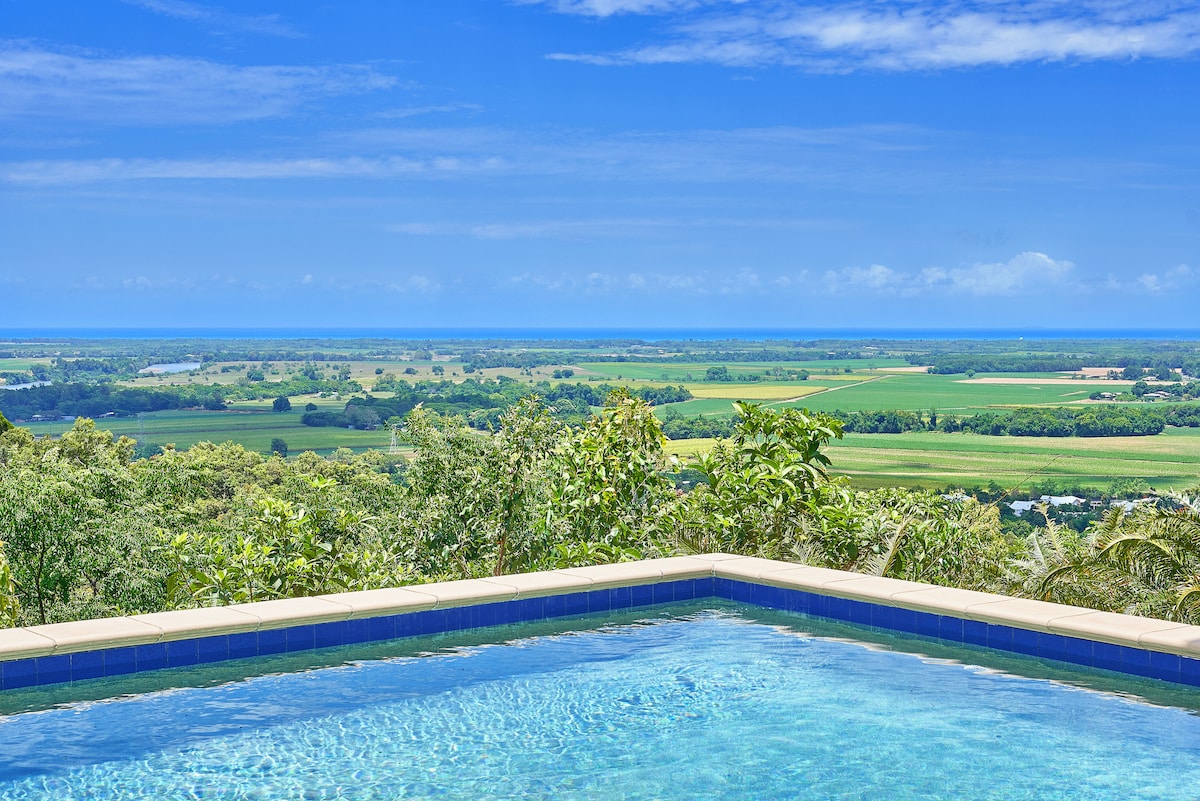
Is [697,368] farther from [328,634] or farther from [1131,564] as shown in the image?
[328,634]

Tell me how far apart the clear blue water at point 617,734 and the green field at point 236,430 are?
31.0 m

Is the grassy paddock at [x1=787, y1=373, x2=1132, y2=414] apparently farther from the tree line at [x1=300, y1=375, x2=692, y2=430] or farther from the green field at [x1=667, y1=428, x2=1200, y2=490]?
the tree line at [x1=300, y1=375, x2=692, y2=430]

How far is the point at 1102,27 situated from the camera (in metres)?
35.8

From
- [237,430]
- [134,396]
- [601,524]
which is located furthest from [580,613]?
[134,396]

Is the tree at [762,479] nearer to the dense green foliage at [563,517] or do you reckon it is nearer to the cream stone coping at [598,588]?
the dense green foliage at [563,517]

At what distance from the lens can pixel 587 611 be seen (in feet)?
21.3

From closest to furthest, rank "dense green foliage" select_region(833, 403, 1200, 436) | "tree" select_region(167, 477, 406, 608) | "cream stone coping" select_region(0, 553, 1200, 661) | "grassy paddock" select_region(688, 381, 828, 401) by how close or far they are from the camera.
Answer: "cream stone coping" select_region(0, 553, 1200, 661)
"tree" select_region(167, 477, 406, 608)
"dense green foliage" select_region(833, 403, 1200, 436)
"grassy paddock" select_region(688, 381, 828, 401)

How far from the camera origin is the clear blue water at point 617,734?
420 cm

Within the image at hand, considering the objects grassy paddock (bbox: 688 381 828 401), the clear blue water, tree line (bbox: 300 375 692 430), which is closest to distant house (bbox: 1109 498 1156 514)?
the clear blue water

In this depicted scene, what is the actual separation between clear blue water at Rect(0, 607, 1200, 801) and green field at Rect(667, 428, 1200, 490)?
49.7ft

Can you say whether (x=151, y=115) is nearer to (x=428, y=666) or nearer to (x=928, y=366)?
(x=928, y=366)

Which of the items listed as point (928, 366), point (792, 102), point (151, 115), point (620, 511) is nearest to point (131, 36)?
point (151, 115)

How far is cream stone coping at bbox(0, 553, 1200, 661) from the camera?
5.11 metres

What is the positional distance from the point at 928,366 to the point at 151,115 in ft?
182
